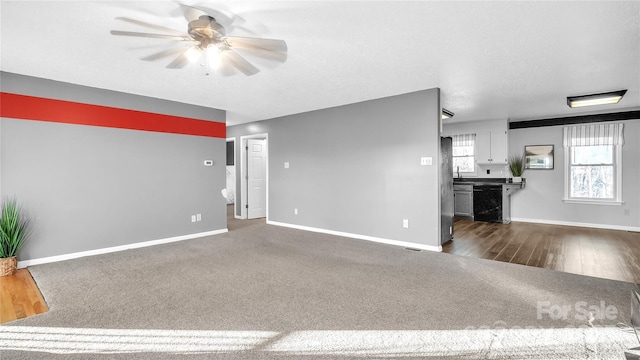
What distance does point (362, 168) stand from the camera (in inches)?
199

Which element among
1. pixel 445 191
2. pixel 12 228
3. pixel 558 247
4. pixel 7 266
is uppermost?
pixel 445 191

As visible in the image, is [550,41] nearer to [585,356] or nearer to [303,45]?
[303,45]

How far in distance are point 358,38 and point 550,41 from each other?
6.02 feet

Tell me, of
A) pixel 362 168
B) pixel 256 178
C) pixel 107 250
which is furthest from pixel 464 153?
pixel 107 250

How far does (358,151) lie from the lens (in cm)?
511

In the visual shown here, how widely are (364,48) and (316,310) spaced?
253 centimetres

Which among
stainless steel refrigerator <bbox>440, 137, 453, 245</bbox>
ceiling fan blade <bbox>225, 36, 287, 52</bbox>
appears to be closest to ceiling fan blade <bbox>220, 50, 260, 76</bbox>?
ceiling fan blade <bbox>225, 36, 287, 52</bbox>

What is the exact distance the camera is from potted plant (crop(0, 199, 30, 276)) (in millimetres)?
3260

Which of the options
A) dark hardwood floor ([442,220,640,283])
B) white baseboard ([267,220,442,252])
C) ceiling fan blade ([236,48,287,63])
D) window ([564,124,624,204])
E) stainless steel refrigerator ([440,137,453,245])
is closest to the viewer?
ceiling fan blade ([236,48,287,63])

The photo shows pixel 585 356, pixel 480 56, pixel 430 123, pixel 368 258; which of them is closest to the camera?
pixel 585 356

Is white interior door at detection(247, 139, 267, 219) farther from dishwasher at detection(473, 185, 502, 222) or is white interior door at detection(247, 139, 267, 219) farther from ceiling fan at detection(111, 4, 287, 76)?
dishwasher at detection(473, 185, 502, 222)

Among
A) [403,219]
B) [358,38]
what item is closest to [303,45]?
[358,38]

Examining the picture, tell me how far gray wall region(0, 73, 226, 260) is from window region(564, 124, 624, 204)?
24.5 ft

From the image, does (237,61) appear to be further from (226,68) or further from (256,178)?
(256,178)
